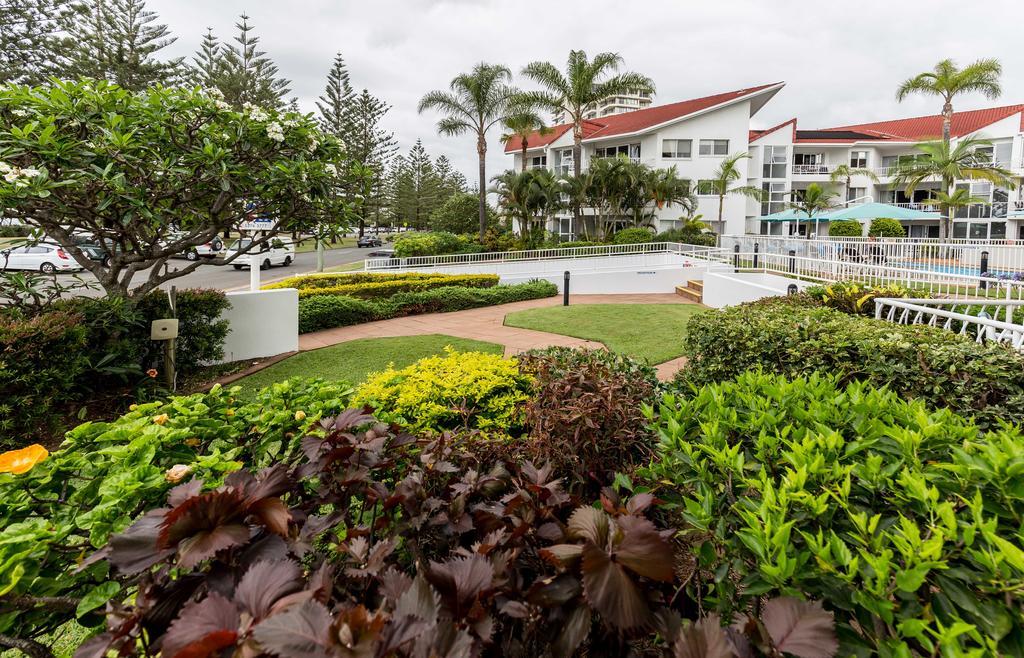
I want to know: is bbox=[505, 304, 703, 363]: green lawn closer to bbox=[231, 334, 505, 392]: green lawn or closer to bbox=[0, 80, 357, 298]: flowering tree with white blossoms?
bbox=[231, 334, 505, 392]: green lawn

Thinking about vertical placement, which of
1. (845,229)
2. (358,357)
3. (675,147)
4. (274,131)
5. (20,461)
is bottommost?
(358,357)

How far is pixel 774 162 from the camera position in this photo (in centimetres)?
3978

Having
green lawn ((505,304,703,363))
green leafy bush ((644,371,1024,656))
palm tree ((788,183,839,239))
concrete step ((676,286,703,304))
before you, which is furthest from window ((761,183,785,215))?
green leafy bush ((644,371,1024,656))

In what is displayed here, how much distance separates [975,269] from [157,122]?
16114 millimetres

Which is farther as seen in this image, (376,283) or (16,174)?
(376,283)

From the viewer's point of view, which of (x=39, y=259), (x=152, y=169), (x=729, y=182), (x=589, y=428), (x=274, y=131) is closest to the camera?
(x=589, y=428)

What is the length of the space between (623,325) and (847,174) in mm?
38386

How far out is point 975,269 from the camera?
13094 millimetres

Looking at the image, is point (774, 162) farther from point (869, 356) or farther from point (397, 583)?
point (397, 583)

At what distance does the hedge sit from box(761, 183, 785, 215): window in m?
28.8

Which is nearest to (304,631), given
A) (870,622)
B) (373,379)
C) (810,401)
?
(870,622)

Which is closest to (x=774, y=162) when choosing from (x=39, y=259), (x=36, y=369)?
(x=39, y=259)

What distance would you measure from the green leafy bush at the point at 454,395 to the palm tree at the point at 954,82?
2927 centimetres

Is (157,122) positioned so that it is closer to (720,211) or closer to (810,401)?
(810,401)
